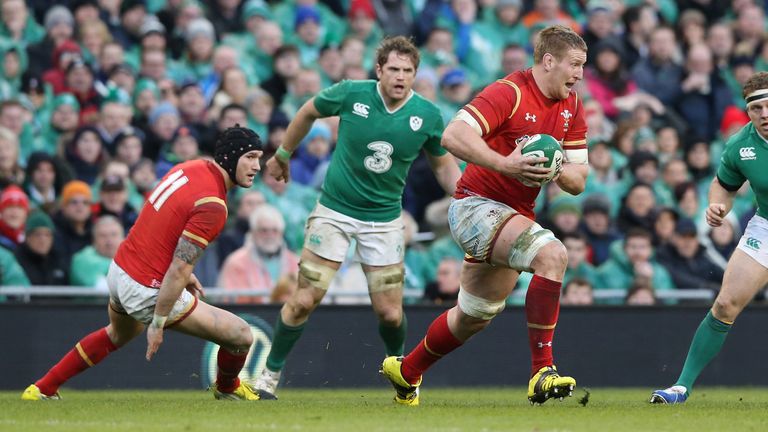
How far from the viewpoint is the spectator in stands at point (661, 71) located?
18.5m

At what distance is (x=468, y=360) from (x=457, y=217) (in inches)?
172

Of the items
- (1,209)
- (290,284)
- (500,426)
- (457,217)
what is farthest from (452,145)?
(1,209)

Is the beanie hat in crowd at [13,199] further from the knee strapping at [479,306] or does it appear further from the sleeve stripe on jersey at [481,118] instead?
the sleeve stripe on jersey at [481,118]

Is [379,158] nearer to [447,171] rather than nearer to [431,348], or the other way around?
[447,171]

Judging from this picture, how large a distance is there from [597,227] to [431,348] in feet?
19.7

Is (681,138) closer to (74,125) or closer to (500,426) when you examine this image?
(74,125)

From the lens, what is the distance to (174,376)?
1266 centimetres

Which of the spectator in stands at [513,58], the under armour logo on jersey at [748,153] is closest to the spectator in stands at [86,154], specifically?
the spectator in stands at [513,58]

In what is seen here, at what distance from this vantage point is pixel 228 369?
9.87 metres

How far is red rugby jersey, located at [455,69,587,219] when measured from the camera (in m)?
8.80

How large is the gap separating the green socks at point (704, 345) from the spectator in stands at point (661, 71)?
360 inches

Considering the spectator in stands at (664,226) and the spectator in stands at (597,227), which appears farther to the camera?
the spectator in stands at (664,226)

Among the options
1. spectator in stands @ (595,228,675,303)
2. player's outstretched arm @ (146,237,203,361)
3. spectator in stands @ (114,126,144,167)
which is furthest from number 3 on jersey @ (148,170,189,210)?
spectator in stands @ (595,228,675,303)

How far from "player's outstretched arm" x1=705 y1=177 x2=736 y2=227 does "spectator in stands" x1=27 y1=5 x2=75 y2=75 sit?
28.0 ft
